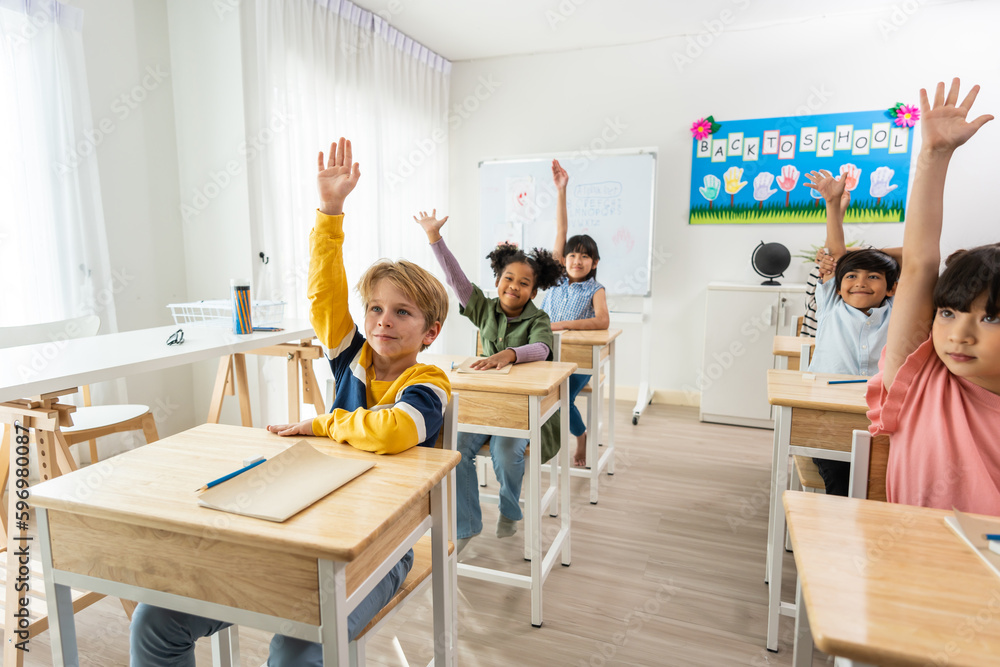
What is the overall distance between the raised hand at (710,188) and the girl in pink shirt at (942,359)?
340cm

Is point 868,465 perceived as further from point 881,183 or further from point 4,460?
point 881,183

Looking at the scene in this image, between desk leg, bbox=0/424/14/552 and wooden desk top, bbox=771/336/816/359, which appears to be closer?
desk leg, bbox=0/424/14/552

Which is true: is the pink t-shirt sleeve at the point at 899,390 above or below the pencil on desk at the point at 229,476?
above

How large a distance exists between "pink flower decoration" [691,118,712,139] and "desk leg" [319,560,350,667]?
4.29 metres

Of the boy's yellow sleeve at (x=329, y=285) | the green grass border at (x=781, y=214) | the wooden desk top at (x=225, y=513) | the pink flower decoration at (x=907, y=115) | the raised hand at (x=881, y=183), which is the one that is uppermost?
the pink flower decoration at (x=907, y=115)

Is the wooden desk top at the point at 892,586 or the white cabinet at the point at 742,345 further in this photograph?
the white cabinet at the point at 742,345

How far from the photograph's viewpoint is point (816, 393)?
5.39 feet

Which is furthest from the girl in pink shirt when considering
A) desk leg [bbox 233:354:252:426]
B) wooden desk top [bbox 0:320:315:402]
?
desk leg [bbox 233:354:252:426]

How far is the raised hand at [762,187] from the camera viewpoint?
4184mm

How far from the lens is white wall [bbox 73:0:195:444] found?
9.52 feet

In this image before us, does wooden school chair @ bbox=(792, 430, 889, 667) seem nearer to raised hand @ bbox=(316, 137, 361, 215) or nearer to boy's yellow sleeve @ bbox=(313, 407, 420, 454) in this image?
boy's yellow sleeve @ bbox=(313, 407, 420, 454)

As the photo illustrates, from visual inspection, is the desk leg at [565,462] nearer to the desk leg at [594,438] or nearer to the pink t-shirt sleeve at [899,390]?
the desk leg at [594,438]

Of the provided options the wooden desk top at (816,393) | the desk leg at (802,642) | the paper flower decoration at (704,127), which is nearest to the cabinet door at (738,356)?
the paper flower decoration at (704,127)

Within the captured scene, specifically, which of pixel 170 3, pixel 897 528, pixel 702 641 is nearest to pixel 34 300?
pixel 170 3
